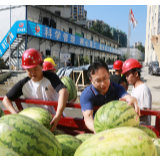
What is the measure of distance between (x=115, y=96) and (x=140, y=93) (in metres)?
0.79

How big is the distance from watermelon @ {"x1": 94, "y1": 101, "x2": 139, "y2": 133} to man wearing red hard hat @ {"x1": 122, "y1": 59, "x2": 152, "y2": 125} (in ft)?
4.16

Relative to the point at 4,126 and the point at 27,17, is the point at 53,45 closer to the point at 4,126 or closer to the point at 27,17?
the point at 27,17

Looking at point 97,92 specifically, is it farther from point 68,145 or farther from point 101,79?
point 68,145

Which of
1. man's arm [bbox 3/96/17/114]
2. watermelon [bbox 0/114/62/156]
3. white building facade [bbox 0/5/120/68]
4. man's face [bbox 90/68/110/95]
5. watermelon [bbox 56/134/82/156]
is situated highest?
white building facade [bbox 0/5/120/68]

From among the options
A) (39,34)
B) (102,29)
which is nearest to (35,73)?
(39,34)

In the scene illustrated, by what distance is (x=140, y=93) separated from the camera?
292 centimetres

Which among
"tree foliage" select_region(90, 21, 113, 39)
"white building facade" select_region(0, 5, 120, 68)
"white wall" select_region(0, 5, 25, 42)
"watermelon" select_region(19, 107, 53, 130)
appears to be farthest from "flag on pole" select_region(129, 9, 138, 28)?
"tree foliage" select_region(90, 21, 113, 39)

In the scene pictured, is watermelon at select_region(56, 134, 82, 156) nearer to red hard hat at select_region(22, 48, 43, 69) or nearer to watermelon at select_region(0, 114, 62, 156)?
watermelon at select_region(0, 114, 62, 156)

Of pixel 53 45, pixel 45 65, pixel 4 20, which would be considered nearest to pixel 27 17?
pixel 4 20

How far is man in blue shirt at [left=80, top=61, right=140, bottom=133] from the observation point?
2059 mm

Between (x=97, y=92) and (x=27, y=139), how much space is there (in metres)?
1.23

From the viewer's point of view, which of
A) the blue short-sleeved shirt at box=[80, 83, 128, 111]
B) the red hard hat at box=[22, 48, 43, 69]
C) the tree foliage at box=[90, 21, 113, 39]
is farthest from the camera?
the tree foliage at box=[90, 21, 113, 39]
